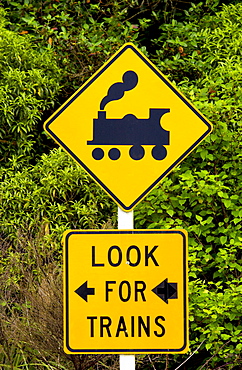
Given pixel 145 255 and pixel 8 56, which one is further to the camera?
pixel 8 56

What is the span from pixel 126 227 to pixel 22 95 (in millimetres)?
5076

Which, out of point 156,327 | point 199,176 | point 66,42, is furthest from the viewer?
point 66,42

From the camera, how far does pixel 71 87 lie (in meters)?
9.09

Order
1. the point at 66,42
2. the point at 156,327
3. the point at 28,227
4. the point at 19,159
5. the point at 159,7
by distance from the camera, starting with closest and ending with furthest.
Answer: the point at 156,327 < the point at 28,227 < the point at 19,159 < the point at 66,42 < the point at 159,7

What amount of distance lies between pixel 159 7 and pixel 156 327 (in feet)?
25.7

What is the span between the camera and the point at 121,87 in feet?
10.7

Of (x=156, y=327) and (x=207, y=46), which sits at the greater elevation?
(x=207, y=46)

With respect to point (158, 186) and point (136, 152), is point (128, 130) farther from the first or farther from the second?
point (158, 186)

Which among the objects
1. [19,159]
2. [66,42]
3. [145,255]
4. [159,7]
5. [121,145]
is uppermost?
[159,7]

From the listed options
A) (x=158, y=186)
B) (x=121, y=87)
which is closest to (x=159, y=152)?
(x=121, y=87)

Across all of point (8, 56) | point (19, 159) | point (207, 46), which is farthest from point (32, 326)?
point (207, 46)

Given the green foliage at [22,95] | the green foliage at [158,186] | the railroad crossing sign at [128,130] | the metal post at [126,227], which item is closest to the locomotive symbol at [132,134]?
the railroad crossing sign at [128,130]

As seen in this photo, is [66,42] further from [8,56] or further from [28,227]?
[28,227]

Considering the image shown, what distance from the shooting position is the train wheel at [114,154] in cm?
321
